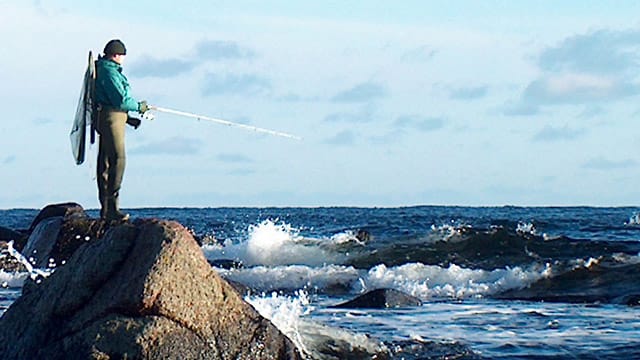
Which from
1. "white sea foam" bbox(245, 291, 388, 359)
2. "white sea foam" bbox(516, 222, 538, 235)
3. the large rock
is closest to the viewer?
the large rock

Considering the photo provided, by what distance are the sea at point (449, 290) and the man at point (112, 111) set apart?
72cm

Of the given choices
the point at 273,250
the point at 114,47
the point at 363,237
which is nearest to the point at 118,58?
the point at 114,47

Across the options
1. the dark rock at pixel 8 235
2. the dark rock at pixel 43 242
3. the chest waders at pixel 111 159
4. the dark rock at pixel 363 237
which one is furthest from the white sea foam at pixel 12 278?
the dark rock at pixel 363 237

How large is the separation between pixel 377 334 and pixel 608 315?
3710 millimetres

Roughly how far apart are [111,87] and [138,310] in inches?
130

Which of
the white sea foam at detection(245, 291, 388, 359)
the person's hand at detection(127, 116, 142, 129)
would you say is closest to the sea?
the white sea foam at detection(245, 291, 388, 359)

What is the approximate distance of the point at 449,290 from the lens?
1934 centimetres

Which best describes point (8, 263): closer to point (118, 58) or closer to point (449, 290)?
point (449, 290)

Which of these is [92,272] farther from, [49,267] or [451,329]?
[49,267]

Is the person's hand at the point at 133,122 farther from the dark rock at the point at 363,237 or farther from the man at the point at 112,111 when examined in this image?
the dark rock at the point at 363,237

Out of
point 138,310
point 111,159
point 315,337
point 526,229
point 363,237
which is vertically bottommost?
point 315,337

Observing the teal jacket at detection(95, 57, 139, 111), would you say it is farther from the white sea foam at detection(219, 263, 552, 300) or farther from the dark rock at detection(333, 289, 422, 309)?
the white sea foam at detection(219, 263, 552, 300)

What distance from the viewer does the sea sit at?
11.7m

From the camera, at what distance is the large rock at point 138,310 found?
8.89 meters
